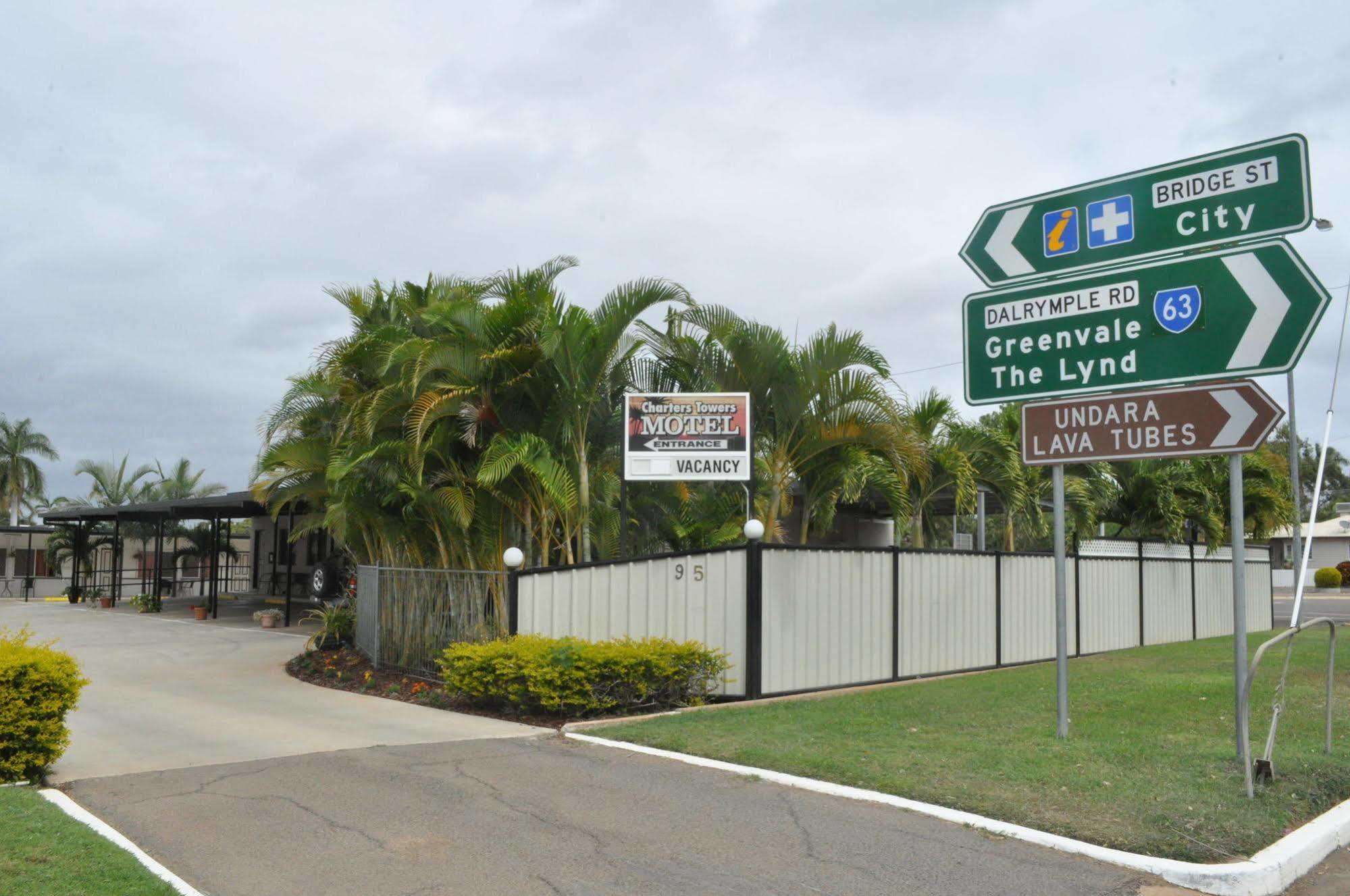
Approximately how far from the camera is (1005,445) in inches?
707

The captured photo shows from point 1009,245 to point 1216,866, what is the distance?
5.08m

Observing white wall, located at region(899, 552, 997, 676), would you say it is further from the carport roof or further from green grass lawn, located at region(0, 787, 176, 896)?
the carport roof

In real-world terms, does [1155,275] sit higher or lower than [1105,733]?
higher

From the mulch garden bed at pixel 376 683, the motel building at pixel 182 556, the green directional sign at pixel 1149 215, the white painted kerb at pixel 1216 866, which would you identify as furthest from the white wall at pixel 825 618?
the motel building at pixel 182 556

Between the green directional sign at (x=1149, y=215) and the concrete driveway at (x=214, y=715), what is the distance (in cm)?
582

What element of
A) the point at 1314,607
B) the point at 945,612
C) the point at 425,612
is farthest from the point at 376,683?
the point at 1314,607

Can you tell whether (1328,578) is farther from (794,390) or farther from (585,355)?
(585,355)

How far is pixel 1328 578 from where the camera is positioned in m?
48.4

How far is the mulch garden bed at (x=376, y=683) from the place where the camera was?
10.7m

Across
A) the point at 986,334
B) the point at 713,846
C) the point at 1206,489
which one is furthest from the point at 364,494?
the point at 1206,489

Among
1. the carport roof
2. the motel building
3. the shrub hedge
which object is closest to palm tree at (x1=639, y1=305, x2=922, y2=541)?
the motel building

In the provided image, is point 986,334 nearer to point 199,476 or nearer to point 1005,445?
point 1005,445

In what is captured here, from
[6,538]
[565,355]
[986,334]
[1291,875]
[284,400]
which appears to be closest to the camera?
[1291,875]

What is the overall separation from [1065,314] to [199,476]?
154 feet
